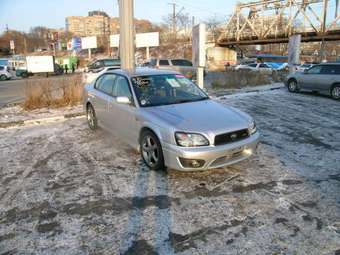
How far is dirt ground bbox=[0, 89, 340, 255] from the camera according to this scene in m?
3.03

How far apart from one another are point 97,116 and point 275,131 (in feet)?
13.5

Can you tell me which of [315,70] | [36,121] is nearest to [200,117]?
[36,121]

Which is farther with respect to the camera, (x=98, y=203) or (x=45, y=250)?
(x=98, y=203)

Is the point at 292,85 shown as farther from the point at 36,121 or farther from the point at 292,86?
the point at 36,121

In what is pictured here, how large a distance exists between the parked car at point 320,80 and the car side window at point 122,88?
9.61 meters

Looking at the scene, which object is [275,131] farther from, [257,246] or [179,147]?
[257,246]

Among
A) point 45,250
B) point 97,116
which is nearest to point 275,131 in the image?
point 97,116

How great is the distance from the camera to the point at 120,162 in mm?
5215

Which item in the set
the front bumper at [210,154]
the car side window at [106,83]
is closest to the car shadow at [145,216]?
the front bumper at [210,154]

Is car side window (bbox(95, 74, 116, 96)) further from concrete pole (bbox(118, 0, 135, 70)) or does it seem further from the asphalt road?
the asphalt road

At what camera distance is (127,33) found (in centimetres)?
991

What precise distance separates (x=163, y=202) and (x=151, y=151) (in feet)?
3.54

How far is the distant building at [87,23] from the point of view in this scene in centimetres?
11269

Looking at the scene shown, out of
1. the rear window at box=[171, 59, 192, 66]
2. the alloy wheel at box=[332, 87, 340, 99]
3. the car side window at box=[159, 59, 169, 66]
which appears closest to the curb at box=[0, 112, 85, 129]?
the alloy wheel at box=[332, 87, 340, 99]
